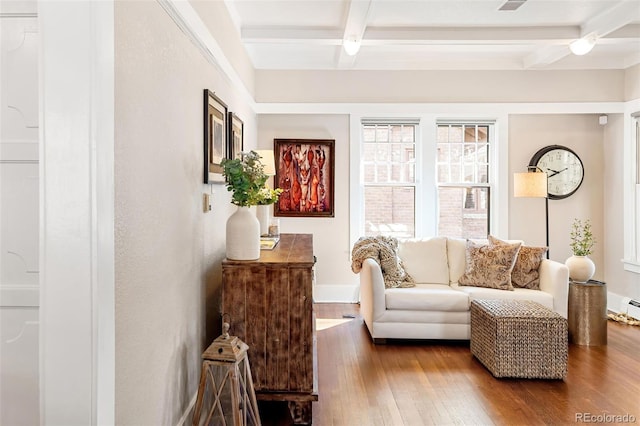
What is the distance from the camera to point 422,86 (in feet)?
16.5

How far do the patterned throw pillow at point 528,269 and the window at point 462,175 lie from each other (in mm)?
1234

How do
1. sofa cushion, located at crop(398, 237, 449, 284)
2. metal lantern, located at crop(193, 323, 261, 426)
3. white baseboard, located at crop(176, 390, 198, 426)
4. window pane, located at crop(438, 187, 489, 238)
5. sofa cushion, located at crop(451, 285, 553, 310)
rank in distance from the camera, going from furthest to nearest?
window pane, located at crop(438, 187, 489, 238), sofa cushion, located at crop(398, 237, 449, 284), sofa cushion, located at crop(451, 285, 553, 310), white baseboard, located at crop(176, 390, 198, 426), metal lantern, located at crop(193, 323, 261, 426)

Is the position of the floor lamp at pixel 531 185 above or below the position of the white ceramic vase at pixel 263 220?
above

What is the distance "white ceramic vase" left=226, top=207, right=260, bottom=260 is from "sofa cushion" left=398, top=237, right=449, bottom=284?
2.26m

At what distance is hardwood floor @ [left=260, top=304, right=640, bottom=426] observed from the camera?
2463mm

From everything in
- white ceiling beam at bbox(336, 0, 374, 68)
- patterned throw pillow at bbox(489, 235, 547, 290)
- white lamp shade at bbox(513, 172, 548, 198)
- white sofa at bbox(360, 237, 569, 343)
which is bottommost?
white sofa at bbox(360, 237, 569, 343)

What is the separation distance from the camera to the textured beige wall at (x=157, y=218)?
1448 millimetres

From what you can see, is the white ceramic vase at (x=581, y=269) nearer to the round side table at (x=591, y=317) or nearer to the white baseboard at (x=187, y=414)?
the round side table at (x=591, y=317)

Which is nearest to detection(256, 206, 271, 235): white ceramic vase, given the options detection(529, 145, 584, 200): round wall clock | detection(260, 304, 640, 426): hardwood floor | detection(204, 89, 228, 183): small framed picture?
detection(204, 89, 228, 183): small framed picture

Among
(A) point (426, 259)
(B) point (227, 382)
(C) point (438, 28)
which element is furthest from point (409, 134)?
(B) point (227, 382)

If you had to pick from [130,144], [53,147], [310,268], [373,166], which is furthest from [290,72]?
[53,147]

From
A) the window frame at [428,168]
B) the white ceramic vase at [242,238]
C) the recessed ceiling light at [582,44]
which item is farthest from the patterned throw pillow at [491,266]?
the white ceramic vase at [242,238]

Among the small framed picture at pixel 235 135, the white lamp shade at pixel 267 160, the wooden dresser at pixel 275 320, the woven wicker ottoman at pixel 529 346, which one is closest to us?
the wooden dresser at pixel 275 320

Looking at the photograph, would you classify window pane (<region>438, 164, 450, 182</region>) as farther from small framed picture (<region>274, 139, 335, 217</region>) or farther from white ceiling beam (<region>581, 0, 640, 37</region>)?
white ceiling beam (<region>581, 0, 640, 37</region>)
